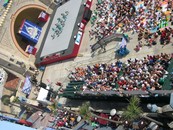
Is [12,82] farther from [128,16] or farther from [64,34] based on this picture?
[128,16]

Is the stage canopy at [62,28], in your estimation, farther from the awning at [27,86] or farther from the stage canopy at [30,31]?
the awning at [27,86]

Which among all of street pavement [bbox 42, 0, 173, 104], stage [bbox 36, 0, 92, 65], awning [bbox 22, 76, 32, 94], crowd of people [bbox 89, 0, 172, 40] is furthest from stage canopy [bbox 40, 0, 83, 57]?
awning [bbox 22, 76, 32, 94]

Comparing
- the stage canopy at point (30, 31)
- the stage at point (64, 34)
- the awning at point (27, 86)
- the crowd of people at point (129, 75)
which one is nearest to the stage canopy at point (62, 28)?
the stage at point (64, 34)

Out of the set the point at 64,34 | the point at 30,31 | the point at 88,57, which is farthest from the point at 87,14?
the point at 30,31

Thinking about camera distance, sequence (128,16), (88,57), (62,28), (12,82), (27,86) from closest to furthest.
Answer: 1. (128,16)
2. (88,57)
3. (27,86)
4. (62,28)
5. (12,82)

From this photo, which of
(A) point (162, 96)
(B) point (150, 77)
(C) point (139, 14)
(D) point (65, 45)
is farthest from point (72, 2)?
(A) point (162, 96)
